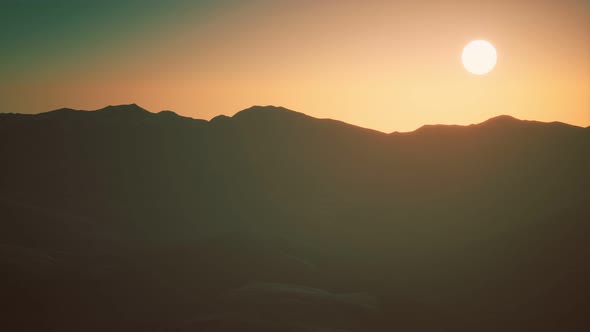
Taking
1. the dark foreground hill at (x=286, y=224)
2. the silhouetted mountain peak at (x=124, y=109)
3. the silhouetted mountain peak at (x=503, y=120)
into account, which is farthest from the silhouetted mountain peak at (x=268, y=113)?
the silhouetted mountain peak at (x=503, y=120)

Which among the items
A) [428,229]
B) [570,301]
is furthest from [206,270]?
[428,229]

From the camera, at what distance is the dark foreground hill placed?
50.6 metres

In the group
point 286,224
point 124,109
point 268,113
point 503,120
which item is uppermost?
point 268,113

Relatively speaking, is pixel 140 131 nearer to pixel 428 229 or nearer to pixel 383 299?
pixel 428 229

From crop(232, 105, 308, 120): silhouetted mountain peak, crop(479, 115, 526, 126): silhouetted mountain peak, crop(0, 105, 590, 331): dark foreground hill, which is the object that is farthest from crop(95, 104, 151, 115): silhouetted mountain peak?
crop(479, 115, 526, 126): silhouetted mountain peak

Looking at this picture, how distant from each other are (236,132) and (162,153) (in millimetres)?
19634

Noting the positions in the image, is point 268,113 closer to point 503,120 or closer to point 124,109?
point 124,109

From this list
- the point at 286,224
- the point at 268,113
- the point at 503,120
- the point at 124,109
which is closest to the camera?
the point at 286,224

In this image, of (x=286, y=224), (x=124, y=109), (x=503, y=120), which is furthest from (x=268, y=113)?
(x=503, y=120)

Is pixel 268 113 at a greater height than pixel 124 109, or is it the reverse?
pixel 268 113

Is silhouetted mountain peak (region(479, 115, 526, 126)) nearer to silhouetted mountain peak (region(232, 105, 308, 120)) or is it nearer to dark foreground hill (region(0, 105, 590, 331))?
dark foreground hill (region(0, 105, 590, 331))

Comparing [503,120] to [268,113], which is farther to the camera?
[268,113]

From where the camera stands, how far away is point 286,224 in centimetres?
11888

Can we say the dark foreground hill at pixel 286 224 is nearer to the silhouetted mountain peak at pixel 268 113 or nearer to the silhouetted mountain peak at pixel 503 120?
the silhouetted mountain peak at pixel 268 113
